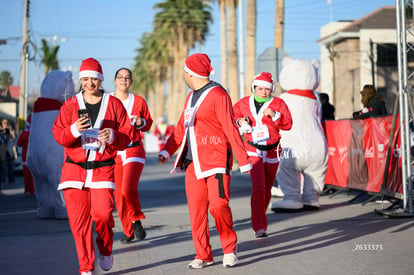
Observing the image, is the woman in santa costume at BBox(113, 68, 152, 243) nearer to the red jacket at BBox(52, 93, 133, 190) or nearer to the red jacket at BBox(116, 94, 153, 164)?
the red jacket at BBox(116, 94, 153, 164)

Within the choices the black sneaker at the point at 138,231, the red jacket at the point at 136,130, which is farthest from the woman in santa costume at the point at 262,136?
the black sneaker at the point at 138,231

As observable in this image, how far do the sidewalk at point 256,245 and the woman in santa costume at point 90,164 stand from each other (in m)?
0.65

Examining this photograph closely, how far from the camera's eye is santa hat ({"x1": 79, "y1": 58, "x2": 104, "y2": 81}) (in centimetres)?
652

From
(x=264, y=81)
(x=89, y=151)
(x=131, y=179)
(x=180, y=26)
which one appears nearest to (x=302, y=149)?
(x=264, y=81)

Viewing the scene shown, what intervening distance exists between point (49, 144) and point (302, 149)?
12.7ft

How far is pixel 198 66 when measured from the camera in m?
6.92

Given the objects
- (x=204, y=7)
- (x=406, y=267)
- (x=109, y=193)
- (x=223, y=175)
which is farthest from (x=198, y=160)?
(x=204, y=7)

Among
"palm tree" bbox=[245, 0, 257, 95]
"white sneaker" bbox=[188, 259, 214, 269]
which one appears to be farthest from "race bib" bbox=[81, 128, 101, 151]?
"palm tree" bbox=[245, 0, 257, 95]

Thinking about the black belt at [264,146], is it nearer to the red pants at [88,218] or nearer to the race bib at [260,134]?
the race bib at [260,134]

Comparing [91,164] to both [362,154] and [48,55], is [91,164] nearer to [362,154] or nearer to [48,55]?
[362,154]

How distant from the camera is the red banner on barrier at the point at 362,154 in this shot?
1128cm

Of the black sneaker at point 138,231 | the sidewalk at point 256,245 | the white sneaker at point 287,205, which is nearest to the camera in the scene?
the sidewalk at point 256,245

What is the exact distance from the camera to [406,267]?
653 cm

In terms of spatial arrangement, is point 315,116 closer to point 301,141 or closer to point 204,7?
point 301,141
